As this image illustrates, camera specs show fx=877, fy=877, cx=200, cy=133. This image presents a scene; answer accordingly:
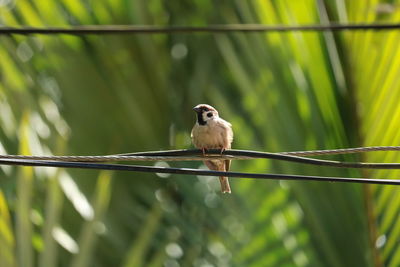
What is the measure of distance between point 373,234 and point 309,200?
1.53 feet

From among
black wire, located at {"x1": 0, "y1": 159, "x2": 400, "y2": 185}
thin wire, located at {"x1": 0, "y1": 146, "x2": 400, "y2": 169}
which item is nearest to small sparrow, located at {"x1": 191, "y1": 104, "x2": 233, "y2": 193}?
thin wire, located at {"x1": 0, "y1": 146, "x2": 400, "y2": 169}

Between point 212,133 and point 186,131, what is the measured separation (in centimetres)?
98

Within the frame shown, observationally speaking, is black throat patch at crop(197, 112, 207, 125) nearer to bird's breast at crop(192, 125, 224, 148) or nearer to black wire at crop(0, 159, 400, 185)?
bird's breast at crop(192, 125, 224, 148)

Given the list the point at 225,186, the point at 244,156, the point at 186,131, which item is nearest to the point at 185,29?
the point at 244,156

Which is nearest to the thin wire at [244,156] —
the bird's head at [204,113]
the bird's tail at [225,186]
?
the bird's tail at [225,186]

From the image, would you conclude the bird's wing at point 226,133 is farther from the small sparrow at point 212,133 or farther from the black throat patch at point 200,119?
the black throat patch at point 200,119

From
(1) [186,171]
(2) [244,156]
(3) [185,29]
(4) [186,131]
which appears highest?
(4) [186,131]

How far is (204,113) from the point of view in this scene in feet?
21.9

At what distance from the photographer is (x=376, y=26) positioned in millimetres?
5066

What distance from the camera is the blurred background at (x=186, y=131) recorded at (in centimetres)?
515

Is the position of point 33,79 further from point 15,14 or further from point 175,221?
point 175,221

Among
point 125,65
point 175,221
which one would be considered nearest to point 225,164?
point 175,221

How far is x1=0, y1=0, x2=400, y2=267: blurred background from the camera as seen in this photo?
515cm

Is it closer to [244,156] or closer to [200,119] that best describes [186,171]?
[244,156]
